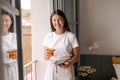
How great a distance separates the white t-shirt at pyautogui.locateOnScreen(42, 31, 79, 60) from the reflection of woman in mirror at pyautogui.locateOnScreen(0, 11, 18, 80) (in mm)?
1129

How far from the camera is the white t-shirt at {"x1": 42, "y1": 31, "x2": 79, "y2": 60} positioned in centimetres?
217

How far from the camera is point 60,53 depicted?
7.11ft

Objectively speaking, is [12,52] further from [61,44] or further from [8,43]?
[61,44]

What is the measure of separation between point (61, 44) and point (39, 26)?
96cm

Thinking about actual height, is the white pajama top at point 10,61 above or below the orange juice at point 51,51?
above

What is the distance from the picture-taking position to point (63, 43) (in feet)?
7.18

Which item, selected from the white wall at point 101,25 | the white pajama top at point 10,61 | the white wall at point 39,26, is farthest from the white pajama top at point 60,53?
the white wall at point 101,25

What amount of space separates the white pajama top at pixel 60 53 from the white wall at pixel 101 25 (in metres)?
1.31

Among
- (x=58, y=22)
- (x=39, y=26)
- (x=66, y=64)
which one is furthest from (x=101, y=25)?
(x=66, y=64)

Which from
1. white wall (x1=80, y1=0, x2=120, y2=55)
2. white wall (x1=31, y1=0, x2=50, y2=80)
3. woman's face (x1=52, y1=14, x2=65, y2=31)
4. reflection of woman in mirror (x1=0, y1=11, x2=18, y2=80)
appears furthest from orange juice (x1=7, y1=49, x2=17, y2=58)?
white wall (x1=80, y1=0, x2=120, y2=55)

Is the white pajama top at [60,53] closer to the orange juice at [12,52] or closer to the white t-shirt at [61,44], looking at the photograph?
the white t-shirt at [61,44]

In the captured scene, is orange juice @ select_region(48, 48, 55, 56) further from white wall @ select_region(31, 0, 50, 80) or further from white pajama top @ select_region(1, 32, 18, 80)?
white pajama top @ select_region(1, 32, 18, 80)

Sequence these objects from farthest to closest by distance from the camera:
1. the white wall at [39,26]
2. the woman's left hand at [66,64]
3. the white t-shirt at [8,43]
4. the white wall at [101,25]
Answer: the white wall at [101,25], the white wall at [39,26], the woman's left hand at [66,64], the white t-shirt at [8,43]

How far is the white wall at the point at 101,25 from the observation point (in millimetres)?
3418
